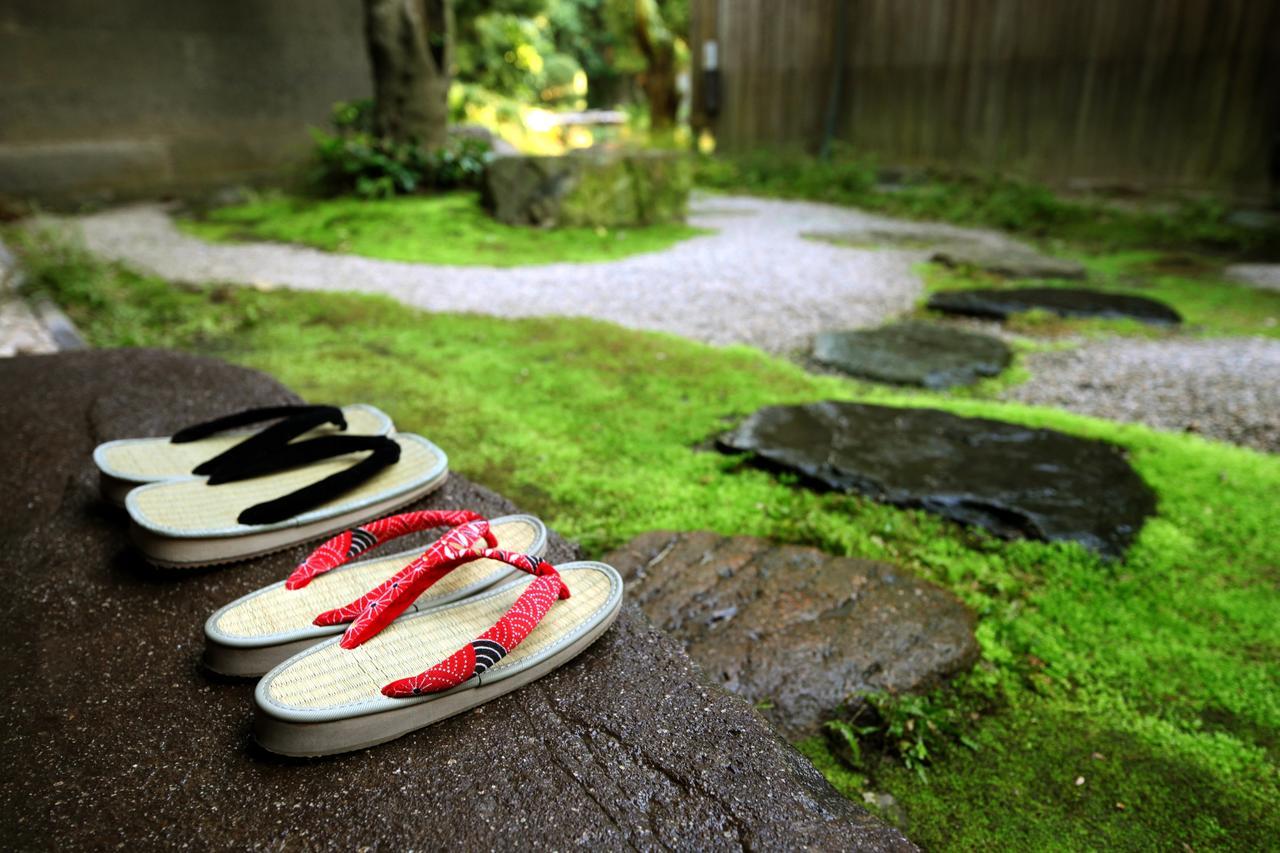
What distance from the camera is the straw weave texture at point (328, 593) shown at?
3.65ft

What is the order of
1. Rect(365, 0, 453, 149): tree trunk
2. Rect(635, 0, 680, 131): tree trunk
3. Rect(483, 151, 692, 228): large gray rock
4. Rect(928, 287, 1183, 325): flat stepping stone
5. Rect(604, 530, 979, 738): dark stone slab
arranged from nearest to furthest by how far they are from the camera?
Rect(604, 530, 979, 738): dark stone slab, Rect(928, 287, 1183, 325): flat stepping stone, Rect(483, 151, 692, 228): large gray rock, Rect(365, 0, 453, 149): tree trunk, Rect(635, 0, 680, 131): tree trunk

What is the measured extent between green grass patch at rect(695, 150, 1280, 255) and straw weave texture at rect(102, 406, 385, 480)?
21.0 ft

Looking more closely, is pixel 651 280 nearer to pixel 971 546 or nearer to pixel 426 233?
pixel 426 233

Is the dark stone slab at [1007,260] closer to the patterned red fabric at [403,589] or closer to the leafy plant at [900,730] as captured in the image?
the leafy plant at [900,730]

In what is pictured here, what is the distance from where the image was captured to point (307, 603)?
1187 millimetres

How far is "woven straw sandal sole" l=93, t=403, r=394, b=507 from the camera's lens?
1570 mm

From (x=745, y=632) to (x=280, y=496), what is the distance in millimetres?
978

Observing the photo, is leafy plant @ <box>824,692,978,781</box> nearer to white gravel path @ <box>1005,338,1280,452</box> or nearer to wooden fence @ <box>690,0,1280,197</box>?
white gravel path @ <box>1005,338,1280,452</box>

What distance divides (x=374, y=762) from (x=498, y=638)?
20 centimetres

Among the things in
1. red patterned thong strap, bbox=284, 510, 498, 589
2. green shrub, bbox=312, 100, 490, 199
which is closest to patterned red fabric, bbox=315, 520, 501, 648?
red patterned thong strap, bbox=284, 510, 498, 589

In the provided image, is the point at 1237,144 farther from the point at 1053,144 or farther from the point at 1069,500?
the point at 1069,500

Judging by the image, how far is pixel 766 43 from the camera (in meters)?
10.5

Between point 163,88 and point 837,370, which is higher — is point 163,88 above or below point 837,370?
above

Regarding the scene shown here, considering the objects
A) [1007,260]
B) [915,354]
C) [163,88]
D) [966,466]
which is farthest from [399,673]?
[163,88]
